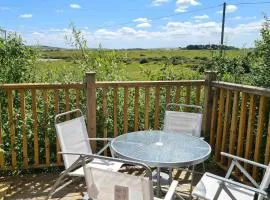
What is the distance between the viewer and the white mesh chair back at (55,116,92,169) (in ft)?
A: 11.4

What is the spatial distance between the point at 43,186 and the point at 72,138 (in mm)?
884

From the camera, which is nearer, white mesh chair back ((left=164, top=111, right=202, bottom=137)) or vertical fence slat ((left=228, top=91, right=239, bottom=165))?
white mesh chair back ((left=164, top=111, right=202, bottom=137))

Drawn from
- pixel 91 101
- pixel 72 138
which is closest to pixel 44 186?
pixel 72 138

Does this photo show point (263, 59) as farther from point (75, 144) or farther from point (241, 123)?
point (75, 144)

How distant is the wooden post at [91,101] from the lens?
14.1 ft

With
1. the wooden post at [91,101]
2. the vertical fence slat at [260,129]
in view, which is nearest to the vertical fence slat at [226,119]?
the vertical fence slat at [260,129]

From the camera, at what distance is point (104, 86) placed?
4371 millimetres

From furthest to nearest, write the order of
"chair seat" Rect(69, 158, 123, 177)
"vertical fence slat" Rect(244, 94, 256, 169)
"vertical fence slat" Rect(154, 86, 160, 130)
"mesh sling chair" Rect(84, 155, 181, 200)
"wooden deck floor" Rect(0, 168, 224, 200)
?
"vertical fence slat" Rect(154, 86, 160, 130)
"vertical fence slat" Rect(244, 94, 256, 169)
"wooden deck floor" Rect(0, 168, 224, 200)
"chair seat" Rect(69, 158, 123, 177)
"mesh sling chair" Rect(84, 155, 181, 200)

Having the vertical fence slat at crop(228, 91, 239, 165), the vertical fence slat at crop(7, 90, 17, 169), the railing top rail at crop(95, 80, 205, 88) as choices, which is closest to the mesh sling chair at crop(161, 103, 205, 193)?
the vertical fence slat at crop(228, 91, 239, 165)

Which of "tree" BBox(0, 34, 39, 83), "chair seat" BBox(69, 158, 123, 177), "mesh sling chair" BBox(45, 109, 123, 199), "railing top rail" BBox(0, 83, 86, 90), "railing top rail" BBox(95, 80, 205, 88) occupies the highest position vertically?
"tree" BBox(0, 34, 39, 83)

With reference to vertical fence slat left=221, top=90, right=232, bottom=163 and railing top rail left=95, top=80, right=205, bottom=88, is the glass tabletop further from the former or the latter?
vertical fence slat left=221, top=90, right=232, bottom=163

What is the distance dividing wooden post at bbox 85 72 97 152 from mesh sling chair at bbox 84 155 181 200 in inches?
78.2

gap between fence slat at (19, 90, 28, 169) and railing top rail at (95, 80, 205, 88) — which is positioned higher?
railing top rail at (95, 80, 205, 88)

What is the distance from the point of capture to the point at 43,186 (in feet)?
13.3
